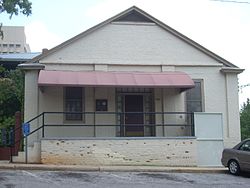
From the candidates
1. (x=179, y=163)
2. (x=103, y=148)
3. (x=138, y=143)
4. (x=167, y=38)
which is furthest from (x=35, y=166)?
(x=167, y=38)

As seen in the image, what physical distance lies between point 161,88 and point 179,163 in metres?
3.43

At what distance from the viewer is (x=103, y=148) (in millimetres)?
16484

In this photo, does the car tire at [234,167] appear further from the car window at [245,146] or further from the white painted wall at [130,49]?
the white painted wall at [130,49]

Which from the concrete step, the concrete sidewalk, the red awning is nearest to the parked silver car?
the concrete sidewalk

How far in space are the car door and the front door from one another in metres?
4.97

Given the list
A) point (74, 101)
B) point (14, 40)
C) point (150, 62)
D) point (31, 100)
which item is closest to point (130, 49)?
point (150, 62)

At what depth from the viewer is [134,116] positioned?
1920 cm

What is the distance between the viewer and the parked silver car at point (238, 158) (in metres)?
14.9

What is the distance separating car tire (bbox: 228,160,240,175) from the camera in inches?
598

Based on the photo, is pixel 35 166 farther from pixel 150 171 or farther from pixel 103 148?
pixel 150 171

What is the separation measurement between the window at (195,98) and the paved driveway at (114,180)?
15.2 ft

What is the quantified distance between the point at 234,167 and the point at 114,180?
474 cm

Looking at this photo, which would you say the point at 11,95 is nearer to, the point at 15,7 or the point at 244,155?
the point at 15,7

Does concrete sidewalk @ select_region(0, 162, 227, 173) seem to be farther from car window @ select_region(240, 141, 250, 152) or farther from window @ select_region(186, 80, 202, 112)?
window @ select_region(186, 80, 202, 112)
